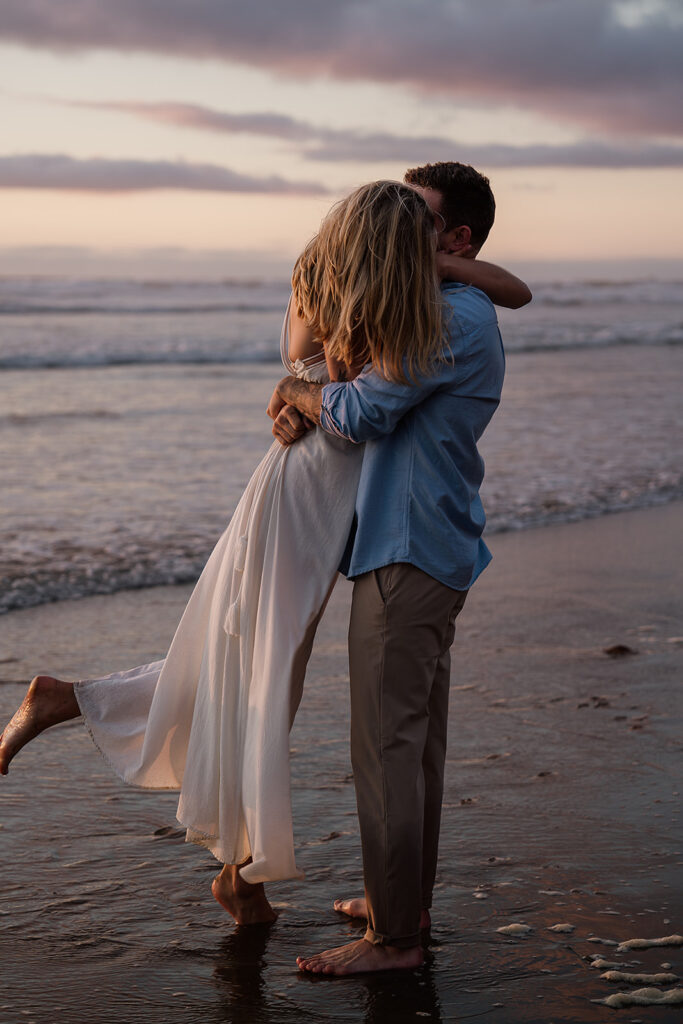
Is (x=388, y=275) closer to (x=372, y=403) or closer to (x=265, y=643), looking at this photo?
(x=372, y=403)

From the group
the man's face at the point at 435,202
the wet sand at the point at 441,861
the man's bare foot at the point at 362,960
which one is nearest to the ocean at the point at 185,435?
the wet sand at the point at 441,861

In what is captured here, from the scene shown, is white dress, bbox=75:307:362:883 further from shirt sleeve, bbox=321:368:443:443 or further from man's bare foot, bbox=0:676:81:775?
man's bare foot, bbox=0:676:81:775

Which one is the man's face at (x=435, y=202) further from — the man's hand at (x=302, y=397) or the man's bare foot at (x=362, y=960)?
the man's bare foot at (x=362, y=960)

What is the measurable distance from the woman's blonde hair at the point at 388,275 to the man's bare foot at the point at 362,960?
4.35ft

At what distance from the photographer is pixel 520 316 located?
101ft

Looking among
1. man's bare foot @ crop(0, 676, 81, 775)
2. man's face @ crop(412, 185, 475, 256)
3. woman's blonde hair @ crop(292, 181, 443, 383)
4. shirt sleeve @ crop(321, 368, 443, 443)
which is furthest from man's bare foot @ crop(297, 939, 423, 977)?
man's face @ crop(412, 185, 475, 256)

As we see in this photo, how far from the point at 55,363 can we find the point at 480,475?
1664 centimetres

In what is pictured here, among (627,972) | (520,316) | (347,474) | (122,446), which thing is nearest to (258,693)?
(347,474)

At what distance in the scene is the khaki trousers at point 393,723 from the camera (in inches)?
107

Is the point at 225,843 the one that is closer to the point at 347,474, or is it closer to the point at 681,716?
the point at 347,474

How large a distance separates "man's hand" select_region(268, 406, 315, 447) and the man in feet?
0.09

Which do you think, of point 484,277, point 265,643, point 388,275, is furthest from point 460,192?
point 265,643

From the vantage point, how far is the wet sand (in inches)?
106

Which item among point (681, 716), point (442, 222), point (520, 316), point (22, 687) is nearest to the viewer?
point (442, 222)
